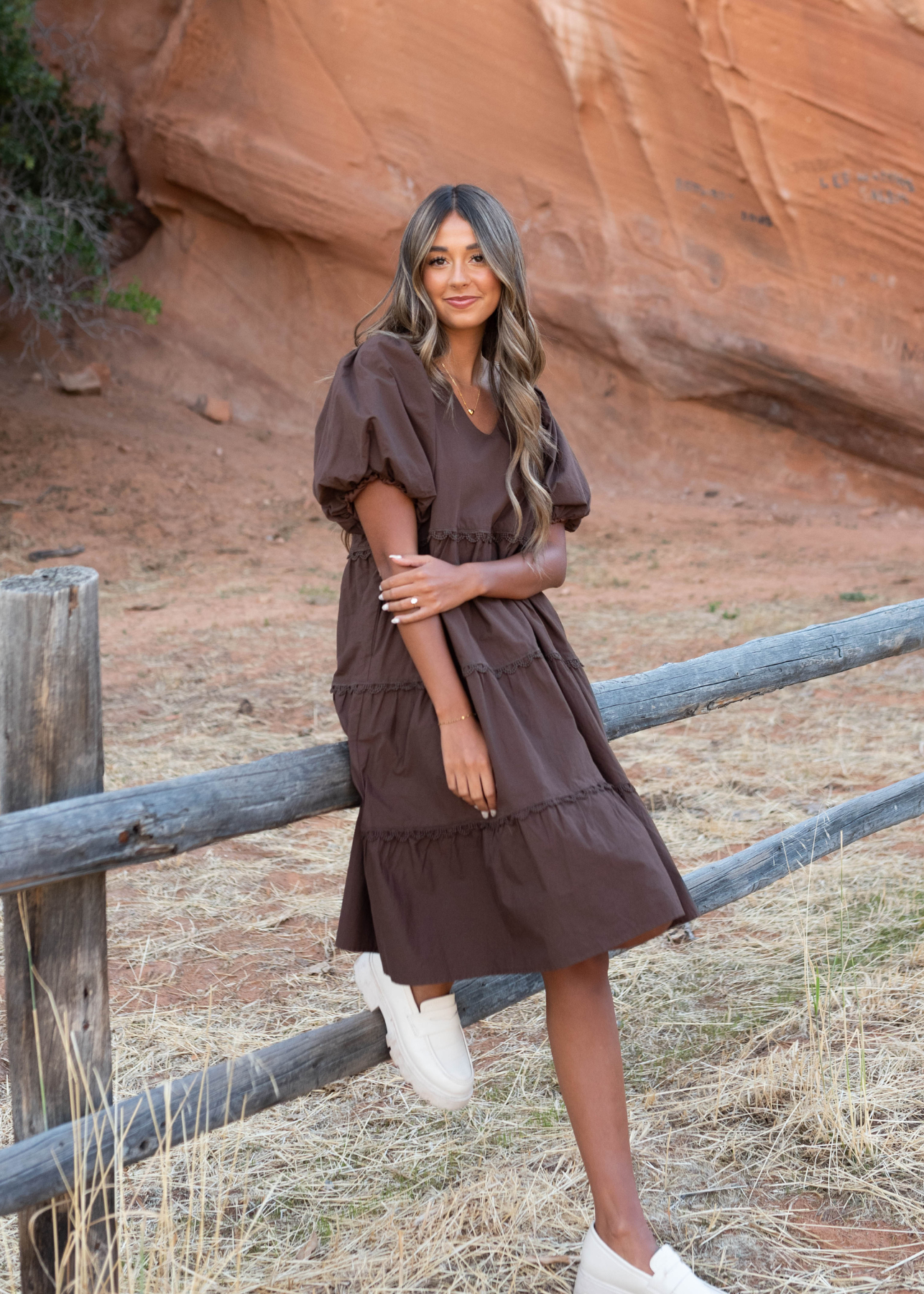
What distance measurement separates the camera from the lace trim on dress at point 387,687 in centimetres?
197

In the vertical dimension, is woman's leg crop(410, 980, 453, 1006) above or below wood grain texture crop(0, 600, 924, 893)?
below

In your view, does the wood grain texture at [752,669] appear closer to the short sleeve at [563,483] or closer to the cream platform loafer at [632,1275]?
the short sleeve at [563,483]

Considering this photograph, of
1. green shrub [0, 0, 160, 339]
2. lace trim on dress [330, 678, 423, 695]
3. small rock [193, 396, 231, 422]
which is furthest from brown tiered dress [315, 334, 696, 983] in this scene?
small rock [193, 396, 231, 422]

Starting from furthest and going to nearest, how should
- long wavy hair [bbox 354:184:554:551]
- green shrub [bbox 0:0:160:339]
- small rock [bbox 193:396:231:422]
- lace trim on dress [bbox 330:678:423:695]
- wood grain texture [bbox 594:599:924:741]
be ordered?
small rock [bbox 193:396:231:422]
green shrub [bbox 0:0:160:339]
wood grain texture [bbox 594:599:924:741]
long wavy hair [bbox 354:184:554:551]
lace trim on dress [bbox 330:678:423:695]

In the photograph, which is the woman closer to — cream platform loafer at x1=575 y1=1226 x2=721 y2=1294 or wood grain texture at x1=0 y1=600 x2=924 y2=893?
A: cream platform loafer at x1=575 y1=1226 x2=721 y2=1294

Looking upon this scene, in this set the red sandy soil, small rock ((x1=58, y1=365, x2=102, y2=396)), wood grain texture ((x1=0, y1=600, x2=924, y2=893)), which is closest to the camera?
→ wood grain texture ((x1=0, y1=600, x2=924, y2=893))

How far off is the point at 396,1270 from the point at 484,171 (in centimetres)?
1064

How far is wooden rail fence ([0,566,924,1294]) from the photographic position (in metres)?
1.66

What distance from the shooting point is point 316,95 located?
10992 mm

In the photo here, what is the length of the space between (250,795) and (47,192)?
10.1 meters

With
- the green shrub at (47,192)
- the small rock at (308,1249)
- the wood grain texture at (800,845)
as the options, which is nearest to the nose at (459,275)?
the wood grain texture at (800,845)

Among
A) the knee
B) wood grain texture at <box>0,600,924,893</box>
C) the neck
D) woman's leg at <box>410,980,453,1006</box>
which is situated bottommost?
woman's leg at <box>410,980,453,1006</box>

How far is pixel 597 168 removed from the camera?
35.2 ft

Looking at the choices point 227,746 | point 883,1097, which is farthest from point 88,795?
point 227,746
